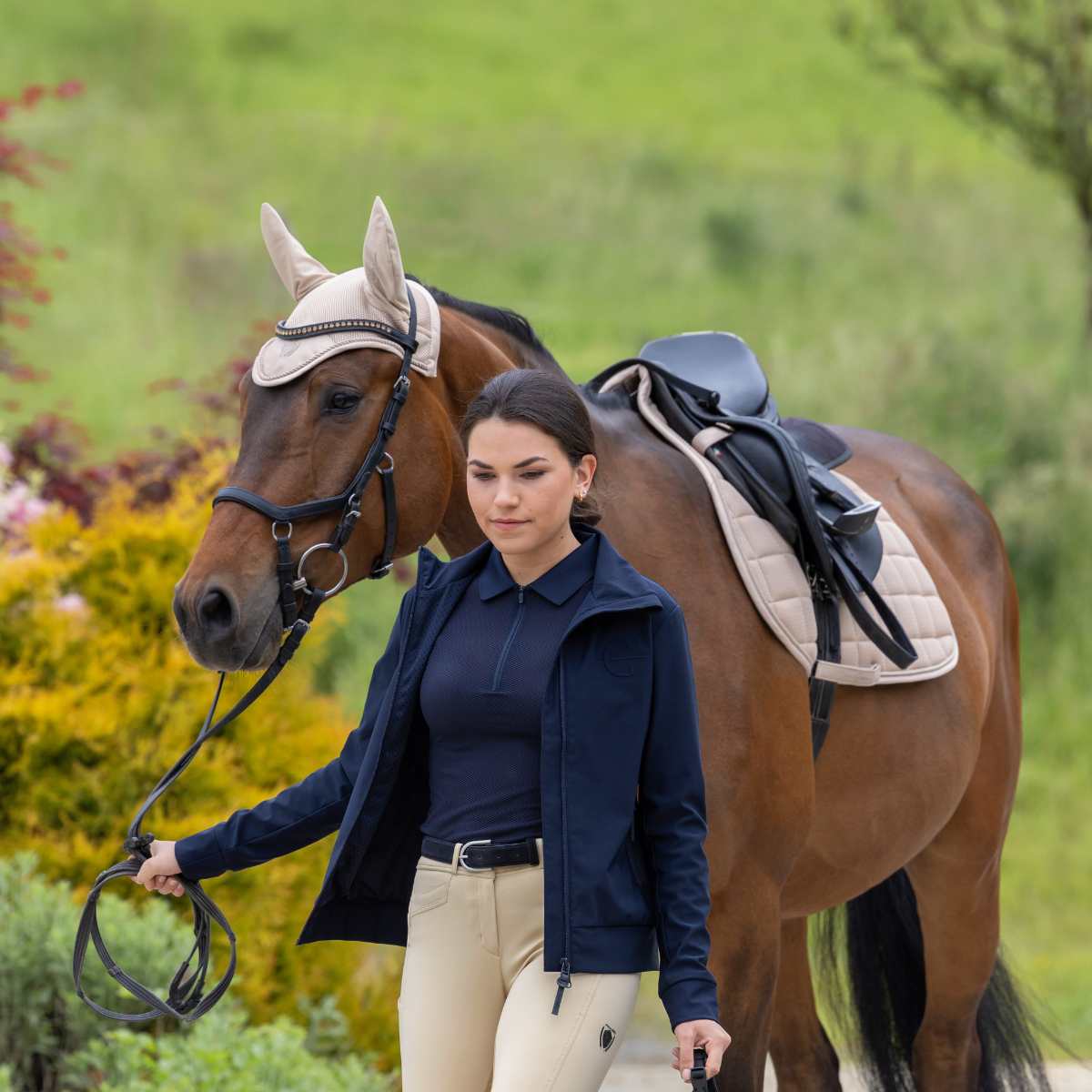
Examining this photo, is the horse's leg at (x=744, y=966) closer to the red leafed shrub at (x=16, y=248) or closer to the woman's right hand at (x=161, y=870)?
the woman's right hand at (x=161, y=870)

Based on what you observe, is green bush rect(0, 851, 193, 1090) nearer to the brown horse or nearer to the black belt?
the brown horse

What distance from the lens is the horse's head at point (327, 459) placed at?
8.05 ft

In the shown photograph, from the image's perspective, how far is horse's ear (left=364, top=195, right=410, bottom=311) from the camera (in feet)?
8.45

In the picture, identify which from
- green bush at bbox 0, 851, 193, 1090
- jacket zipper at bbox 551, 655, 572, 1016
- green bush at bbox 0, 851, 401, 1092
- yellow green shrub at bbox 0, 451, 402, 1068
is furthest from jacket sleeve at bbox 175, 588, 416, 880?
yellow green shrub at bbox 0, 451, 402, 1068

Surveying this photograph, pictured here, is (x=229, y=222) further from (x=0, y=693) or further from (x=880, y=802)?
(x=880, y=802)

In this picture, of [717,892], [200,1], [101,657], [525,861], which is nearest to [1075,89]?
[101,657]

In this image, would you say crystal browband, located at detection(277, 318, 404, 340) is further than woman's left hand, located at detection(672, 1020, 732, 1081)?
Yes

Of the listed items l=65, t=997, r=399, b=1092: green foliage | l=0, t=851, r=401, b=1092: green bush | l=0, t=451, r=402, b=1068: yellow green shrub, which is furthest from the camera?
l=0, t=451, r=402, b=1068: yellow green shrub

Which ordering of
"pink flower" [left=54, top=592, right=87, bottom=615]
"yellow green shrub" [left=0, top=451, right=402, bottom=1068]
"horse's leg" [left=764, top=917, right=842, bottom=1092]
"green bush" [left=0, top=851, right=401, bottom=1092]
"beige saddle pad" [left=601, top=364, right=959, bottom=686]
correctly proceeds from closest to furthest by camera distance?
"beige saddle pad" [left=601, top=364, right=959, bottom=686], "green bush" [left=0, top=851, right=401, bottom=1092], "horse's leg" [left=764, top=917, right=842, bottom=1092], "yellow green shrub" [left=0, top=451, right=402, bottom=1068], "pink flower" [left=54, top=592, right=87, bottom=615]

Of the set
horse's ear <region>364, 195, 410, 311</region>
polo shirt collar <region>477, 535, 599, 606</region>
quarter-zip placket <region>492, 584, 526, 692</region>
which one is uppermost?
horse's ear <region>364, 195, 410, 311</region>

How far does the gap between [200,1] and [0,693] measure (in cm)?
1947

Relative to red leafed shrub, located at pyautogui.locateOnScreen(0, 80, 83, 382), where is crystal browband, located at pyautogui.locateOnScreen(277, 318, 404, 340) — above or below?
below

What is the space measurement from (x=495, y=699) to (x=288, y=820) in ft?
1.35

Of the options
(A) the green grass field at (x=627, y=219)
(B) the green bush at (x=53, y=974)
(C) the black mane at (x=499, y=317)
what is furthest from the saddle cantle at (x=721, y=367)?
(A) the green grass field at (x=627, y=219)
